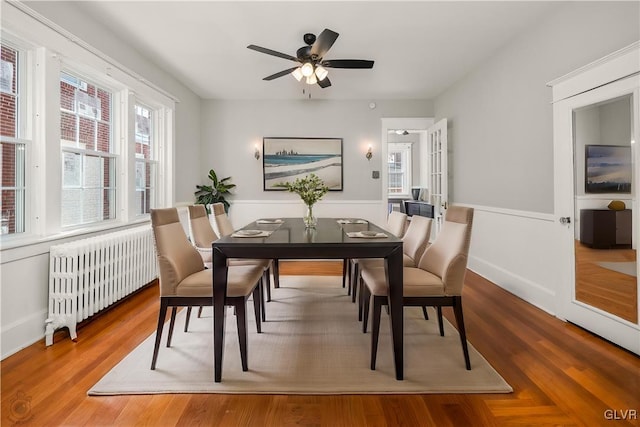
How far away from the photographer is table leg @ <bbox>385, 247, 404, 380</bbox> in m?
1.84

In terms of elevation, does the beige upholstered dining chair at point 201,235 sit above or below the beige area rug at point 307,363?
above

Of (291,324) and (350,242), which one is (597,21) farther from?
(291,324)

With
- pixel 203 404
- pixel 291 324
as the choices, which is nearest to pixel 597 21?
pixel 291 324

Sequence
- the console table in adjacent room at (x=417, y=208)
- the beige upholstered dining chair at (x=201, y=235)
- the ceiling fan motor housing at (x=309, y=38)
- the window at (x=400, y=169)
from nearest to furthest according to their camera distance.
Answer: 1. the beige upholstered dining chair at (x=201, y=235)
2. the ceiling fan motor housing at (x=309, y=38)
3. the console table in adjacent room at (x=417, y=208)
4. the window at (x=400, y=169)

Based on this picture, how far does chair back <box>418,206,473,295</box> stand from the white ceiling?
1890 millimetres

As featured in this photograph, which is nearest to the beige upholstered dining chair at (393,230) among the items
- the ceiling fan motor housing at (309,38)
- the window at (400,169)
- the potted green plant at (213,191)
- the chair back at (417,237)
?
the chair back at (417,237)

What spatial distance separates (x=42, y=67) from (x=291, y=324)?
276cm

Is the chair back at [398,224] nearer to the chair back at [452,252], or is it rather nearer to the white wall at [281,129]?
the chair back at [452,252]

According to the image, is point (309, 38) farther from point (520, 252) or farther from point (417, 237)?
point (520, 252)

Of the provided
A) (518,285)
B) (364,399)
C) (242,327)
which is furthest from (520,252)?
(242,327)

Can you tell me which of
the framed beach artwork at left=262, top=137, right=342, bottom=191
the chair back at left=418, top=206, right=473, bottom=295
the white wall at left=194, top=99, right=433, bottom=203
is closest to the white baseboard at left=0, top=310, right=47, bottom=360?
the chair back at left=418, top=206, right=473, bottom=295

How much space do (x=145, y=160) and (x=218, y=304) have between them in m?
3.01

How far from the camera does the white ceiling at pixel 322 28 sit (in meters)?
2.78

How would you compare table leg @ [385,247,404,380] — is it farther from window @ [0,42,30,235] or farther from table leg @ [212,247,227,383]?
window @ [0,42,30,235]
